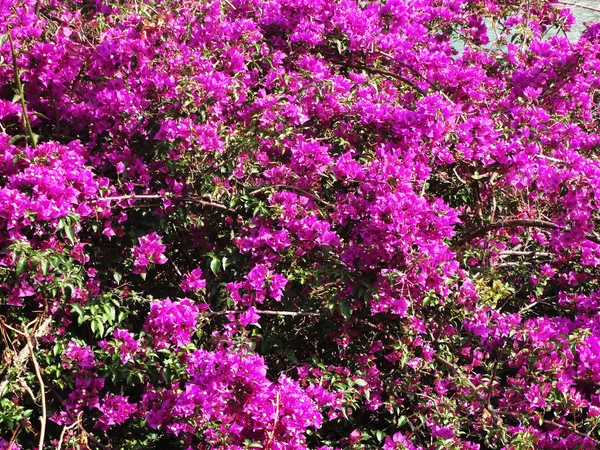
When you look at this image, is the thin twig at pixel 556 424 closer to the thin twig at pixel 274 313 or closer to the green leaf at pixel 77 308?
the thin twig at pixel 274 313

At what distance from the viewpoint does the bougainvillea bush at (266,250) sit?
2430 millimetres

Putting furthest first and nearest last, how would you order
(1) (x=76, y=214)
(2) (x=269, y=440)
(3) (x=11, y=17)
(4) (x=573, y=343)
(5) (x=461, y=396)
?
(3) (x=11, y=17) < (5) (x=461, y=396) < (4) (x=573, y=343) < (1) (x=76, y=214) < (2) (x=269, y=440)

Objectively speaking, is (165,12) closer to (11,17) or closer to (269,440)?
(11,17)

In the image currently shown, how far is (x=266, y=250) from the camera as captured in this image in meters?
2.64

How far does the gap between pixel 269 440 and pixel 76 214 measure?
84 cm

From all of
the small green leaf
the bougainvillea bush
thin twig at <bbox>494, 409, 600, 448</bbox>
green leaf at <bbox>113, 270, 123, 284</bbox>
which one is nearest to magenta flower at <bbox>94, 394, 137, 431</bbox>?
the bougainvillea bush

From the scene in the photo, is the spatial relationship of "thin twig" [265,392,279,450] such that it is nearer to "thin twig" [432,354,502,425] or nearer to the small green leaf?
the small green leaf

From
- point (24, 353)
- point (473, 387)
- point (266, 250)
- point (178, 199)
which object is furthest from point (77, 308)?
point (473, 387)

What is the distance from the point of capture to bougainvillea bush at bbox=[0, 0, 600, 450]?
2430 millimetres

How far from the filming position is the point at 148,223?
274 centimetres

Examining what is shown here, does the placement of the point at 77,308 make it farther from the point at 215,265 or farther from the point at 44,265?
the point at 215,265

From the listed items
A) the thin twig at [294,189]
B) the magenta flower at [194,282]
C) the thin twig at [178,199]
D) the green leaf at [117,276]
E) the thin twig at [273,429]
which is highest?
the thin twig at [294,189]

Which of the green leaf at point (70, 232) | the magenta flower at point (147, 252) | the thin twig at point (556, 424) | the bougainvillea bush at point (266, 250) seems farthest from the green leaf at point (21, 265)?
A: the thin twig at point (556, 424)

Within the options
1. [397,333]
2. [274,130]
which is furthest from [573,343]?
[274,130]
